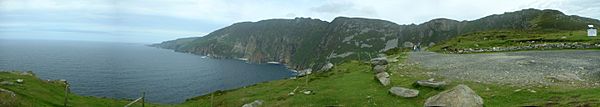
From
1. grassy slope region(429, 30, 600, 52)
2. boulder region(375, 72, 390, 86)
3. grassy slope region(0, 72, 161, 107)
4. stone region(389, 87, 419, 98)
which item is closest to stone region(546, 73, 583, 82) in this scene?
stone region(389, 87, 419, 98)

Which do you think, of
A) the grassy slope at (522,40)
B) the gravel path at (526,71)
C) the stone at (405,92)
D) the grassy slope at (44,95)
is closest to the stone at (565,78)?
the gravel path at (526,71)

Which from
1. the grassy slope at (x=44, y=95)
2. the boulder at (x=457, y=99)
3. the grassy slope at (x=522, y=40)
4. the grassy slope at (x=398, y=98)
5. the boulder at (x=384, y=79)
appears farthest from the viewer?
the grassy slope at (x=522, y=40)

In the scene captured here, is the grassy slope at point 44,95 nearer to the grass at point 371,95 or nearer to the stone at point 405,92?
the grass at point 371,95

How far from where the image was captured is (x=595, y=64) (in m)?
35.3

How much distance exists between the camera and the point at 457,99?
20.9m

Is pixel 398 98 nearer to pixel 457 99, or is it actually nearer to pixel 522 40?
pixel 457 99

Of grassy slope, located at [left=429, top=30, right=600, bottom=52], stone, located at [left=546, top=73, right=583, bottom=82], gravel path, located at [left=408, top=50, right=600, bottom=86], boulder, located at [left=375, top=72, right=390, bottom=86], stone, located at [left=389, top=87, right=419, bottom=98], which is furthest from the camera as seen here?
grassy slope, located at [left=429, top=30, right=600, bottom=52]

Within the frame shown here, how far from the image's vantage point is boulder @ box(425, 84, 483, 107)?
2077 cm

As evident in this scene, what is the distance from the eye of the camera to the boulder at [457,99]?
68.1 feet

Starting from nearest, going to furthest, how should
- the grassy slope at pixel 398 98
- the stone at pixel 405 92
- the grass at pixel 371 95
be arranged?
the grassy slope at pixel 398 98
the grass at pixel 371 95
the stone at pixel 405 92

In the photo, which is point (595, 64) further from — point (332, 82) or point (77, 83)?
point (77, 83)

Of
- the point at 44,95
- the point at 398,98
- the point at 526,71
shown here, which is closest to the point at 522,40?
the point at 526,71

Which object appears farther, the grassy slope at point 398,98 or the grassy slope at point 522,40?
the grassy slope at point 522,40

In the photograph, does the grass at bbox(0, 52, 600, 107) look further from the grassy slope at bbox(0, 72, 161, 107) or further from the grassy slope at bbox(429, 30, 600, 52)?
the grassy slope at bbox(429, 30, 600, 52)
